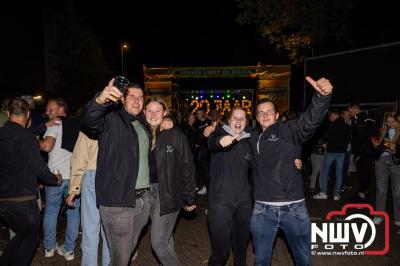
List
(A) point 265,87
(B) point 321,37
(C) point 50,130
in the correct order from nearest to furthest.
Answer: (C) point 50,130 → (B) point 321,37 → (A) point 265,87

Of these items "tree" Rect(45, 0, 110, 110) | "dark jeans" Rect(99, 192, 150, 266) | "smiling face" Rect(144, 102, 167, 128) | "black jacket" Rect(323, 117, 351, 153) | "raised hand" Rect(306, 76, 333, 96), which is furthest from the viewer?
"tree" Rect(45, 0, 110, 110)

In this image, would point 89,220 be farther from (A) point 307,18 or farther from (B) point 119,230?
(A) point 307,18

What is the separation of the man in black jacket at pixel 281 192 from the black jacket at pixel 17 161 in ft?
8.41

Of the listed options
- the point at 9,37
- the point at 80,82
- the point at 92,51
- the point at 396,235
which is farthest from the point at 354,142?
the point at 92,51

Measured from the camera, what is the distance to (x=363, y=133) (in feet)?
28.9

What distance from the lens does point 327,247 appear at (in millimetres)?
6016

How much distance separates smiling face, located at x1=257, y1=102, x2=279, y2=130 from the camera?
4168 mm

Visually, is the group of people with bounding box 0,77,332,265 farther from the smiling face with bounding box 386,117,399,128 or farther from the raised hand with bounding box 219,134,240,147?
the smiling face with bounding box 386,117,399,128

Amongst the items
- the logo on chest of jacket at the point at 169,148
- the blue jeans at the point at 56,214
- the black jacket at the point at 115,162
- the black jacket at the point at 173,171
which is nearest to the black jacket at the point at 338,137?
the black jacket at the point at 173,171

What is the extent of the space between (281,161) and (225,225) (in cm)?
107

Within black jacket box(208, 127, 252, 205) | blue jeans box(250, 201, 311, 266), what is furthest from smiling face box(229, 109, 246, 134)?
blue jeans box(250, 201, 311, 266)

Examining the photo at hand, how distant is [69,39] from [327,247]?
1284 inches

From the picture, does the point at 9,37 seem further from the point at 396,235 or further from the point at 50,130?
the point at 396,235

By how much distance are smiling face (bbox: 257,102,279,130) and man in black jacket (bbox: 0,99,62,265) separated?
102 inches
